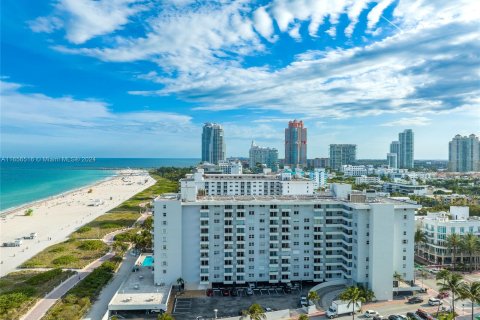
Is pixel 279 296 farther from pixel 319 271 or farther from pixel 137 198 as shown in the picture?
pixel 137 198

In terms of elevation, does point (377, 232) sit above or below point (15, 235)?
above

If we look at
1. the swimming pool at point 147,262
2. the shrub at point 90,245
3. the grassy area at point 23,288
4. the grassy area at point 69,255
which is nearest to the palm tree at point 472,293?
the swimming pool at point 147,262

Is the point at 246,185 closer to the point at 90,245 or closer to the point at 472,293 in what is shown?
the point at 90,245

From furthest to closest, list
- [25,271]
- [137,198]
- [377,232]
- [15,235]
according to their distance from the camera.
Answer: [137,198]
[15,235]
[25,271]
[377,232]

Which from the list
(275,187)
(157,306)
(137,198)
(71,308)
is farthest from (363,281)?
(137,198)

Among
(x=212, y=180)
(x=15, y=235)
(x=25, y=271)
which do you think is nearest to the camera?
→ (x=25, y=271)

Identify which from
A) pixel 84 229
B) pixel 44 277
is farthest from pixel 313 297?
pixel 84 229

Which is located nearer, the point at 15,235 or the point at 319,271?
the point at 319,271
